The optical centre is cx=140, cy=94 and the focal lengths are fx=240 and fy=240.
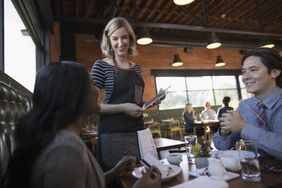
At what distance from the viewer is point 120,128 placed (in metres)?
1.40

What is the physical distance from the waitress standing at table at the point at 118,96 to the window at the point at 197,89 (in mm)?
7719

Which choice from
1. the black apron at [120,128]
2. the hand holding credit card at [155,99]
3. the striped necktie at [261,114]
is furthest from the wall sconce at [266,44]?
the black apron at [120,128]

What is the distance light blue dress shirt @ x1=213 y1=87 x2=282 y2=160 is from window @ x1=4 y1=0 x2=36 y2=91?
1703 millimetres

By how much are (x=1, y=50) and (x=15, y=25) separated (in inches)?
40.7

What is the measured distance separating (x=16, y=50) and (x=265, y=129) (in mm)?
2327

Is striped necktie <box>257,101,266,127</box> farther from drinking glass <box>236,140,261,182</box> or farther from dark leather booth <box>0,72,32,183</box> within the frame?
dark leather booth <box>0,72,32,183</box>

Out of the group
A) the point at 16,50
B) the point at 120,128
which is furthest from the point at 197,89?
the point at 120,128

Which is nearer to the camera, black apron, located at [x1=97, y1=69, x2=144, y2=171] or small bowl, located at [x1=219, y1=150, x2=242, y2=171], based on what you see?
small bowl, located at [x1=219, y1=150, x2=242, y2=171]

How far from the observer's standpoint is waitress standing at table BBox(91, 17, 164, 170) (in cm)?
135

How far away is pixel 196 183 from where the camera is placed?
0.90 meters

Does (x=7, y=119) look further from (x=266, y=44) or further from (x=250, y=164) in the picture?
(x=266, y=44)

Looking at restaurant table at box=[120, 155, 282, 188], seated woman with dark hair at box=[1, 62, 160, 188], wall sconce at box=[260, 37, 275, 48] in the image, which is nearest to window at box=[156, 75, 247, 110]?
wall sconce at box=[260, 37, 275, 48]

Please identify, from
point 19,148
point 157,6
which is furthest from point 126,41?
point 157,6

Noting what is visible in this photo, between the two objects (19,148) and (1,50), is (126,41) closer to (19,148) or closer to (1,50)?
(1,50)
